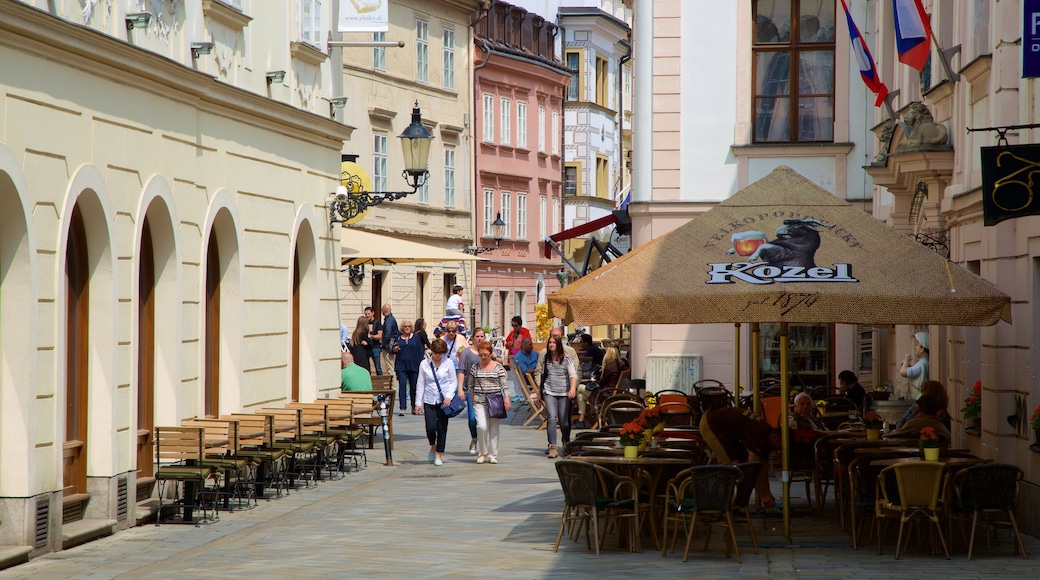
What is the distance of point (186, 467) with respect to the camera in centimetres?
1359

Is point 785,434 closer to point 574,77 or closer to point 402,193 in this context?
point 402,193

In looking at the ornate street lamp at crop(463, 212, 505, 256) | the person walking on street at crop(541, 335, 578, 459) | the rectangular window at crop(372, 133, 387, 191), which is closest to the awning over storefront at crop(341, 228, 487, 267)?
the person walking on street at crop(541, 335, 578, 459)

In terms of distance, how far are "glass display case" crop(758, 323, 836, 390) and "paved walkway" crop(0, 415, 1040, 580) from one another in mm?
7449

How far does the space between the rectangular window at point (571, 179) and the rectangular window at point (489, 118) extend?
10129 mm

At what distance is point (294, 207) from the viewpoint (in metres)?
18.0

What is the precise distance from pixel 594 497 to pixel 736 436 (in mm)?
1950

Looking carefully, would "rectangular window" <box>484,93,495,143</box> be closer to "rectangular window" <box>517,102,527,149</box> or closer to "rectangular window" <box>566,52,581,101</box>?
"rectangular window" <box>517,102,527,149</box>

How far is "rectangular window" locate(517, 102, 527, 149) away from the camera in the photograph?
2019 inches

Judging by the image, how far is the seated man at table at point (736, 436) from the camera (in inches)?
511

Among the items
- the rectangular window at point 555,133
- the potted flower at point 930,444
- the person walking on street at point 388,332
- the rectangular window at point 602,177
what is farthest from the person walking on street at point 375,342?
the rectangular window at point 602,177

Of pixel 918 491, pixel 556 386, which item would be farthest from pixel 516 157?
pixel 918 491

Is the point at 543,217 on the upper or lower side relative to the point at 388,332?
upper

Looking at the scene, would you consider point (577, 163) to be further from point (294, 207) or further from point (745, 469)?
point (745, 469)

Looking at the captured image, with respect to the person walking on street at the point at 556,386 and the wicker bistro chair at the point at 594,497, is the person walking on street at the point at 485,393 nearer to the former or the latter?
the person walking on street at the point at 556,386
